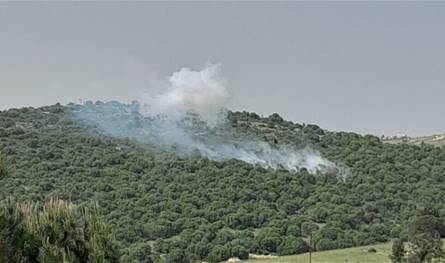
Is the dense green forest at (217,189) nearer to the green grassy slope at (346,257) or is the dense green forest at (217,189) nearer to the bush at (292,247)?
the bush at (292,247)

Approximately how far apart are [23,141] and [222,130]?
3270cm

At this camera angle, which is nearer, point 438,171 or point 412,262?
point 412,262

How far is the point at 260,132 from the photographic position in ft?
412

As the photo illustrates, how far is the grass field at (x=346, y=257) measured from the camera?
5475 cm

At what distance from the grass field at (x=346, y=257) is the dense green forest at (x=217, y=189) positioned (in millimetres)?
4488

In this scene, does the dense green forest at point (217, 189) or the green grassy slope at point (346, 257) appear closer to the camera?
the green grassy slope at point (346, 257)

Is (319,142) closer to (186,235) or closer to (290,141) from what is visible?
(290,141)

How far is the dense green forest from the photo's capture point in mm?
70312

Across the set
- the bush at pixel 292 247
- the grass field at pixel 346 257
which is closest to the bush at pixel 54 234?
the grass field at pixel 346 257

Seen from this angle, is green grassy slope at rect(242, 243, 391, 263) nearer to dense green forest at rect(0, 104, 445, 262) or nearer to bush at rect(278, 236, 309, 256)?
bush at rect(278, 236, 309, 256)

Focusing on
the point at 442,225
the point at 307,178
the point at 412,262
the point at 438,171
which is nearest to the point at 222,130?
the point at 307,178

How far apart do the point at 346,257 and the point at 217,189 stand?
119ft

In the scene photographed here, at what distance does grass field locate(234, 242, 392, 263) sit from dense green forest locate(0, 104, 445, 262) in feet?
14.7

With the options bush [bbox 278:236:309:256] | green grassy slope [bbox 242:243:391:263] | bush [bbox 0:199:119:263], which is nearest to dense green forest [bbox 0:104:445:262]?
bush [bbox 278:236:309:256]
